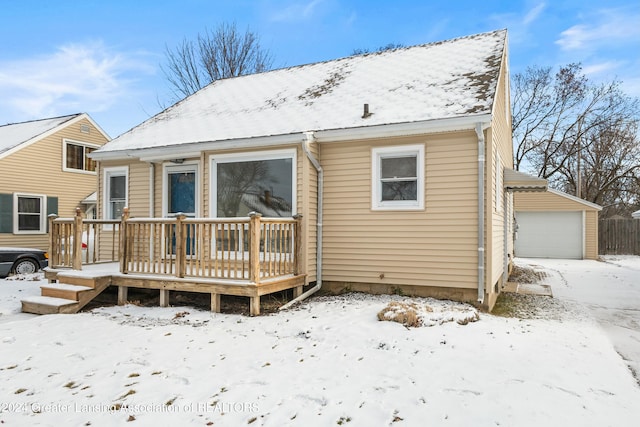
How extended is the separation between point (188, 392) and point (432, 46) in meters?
9.28

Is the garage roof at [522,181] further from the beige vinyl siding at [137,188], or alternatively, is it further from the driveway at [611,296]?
the beige vinyl siding at [137,188]

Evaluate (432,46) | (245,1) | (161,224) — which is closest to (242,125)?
(161,224)

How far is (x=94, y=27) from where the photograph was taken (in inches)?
568

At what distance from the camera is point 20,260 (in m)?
11.3

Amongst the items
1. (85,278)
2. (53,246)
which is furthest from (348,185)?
(53,246)

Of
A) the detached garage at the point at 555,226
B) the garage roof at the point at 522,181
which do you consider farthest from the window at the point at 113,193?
the detached garage at the point at 555,226

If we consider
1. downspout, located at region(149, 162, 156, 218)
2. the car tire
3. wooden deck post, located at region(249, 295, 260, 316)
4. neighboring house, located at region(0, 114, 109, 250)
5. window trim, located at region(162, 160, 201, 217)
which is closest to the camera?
wooden deck post, located at region(249, 295, 260, 316)

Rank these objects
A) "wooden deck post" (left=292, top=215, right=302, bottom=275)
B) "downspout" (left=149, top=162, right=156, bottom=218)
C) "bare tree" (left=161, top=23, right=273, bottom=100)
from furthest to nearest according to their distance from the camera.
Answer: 1. "bare tree" (left=161, top=23, right=273, bottom=100)
2. "downspout" (left=149, top=162, right=156, bottom=218)
3. "wooden deck post" (left=292, top=215, right=302, bottom=275)

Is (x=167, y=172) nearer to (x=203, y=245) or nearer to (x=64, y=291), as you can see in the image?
(x=203, y=245)

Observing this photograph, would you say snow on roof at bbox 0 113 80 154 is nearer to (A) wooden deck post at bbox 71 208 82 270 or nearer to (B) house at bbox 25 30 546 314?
(B) house at bbox 25 30 546 314

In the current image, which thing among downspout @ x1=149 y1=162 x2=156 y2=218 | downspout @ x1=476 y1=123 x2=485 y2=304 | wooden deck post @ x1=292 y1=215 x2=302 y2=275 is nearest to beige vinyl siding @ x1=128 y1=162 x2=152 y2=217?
downspout @ x1=149 y1=162 x2=156 y2=218

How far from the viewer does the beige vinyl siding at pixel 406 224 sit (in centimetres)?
680

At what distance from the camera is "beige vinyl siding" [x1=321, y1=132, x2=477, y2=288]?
6.80 m

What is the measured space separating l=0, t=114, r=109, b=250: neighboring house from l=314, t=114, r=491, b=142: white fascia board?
33.7 ft
